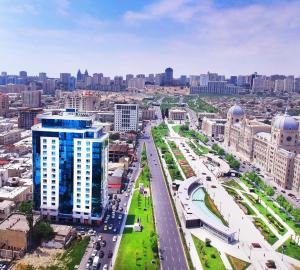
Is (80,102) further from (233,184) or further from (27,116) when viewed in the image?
(233,184)

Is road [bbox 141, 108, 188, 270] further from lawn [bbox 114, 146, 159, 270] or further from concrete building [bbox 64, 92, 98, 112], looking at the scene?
concrete building [bbox 64, 92, 98, 112]

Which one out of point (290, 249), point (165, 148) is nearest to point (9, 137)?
point (165, 148)

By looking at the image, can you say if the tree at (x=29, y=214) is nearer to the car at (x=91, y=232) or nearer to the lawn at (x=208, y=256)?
the car at (x=91, y=232)

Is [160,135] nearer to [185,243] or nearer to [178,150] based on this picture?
[178,150]

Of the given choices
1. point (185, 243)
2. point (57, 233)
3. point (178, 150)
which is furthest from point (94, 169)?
point (178, 150)

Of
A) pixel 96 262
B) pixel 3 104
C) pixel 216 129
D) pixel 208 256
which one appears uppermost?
pixel 3 104
